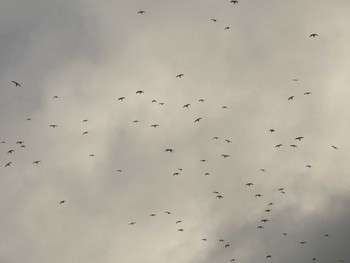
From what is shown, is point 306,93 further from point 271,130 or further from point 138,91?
point 138,91

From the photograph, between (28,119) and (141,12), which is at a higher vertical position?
(141,12)

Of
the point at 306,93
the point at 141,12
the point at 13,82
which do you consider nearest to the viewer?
the point at 13,82

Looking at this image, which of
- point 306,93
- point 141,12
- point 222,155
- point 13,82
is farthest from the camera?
point 222,155

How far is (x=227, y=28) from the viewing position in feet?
318

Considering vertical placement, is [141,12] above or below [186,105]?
above

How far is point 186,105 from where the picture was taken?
105875mm

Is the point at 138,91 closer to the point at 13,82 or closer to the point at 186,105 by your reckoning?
the point at 186,105

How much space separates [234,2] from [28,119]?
36311 mm

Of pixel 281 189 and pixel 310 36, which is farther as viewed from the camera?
pixel 281 189

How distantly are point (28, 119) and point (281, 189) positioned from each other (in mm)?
48377

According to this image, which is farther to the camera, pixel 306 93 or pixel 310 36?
pixel 306 93

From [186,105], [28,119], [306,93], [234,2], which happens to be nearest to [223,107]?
[186,105]

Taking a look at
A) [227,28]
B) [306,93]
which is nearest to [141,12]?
[227,28]

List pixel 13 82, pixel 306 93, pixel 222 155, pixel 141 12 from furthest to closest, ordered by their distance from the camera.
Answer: pixel 222 155, pixel 306 93, pixel 141 12, pixel 13 82
